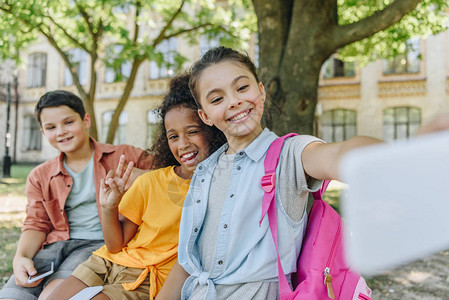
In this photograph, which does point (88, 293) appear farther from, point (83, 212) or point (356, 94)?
point (356, 94)

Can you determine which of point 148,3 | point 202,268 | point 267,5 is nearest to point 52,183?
point 202,268

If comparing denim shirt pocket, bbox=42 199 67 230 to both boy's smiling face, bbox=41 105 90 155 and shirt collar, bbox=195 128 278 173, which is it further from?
shirt collar, bbox=195 128 278 173

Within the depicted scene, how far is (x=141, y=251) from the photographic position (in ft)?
6.52

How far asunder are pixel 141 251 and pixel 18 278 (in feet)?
2.68

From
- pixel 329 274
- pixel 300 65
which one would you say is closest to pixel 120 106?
pixel 300 65

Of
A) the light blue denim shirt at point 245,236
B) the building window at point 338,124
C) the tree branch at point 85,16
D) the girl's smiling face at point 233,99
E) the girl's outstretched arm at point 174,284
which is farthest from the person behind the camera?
the building window at point 338,124

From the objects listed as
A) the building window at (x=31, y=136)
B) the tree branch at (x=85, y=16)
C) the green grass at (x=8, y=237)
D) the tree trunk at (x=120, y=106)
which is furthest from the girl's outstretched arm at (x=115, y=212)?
the building window at (x=31, y=136)

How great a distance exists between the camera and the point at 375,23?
3982 mm

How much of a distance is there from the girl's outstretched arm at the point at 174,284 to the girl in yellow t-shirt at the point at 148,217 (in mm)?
144

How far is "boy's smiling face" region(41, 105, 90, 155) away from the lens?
254cm

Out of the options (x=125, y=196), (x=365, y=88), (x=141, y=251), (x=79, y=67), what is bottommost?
(x=141, y=251)

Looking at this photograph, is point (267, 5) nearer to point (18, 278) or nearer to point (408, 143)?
point (18, 278)

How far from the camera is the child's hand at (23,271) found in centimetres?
222

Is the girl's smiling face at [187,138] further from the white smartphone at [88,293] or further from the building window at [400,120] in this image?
the building window at [400,120]
